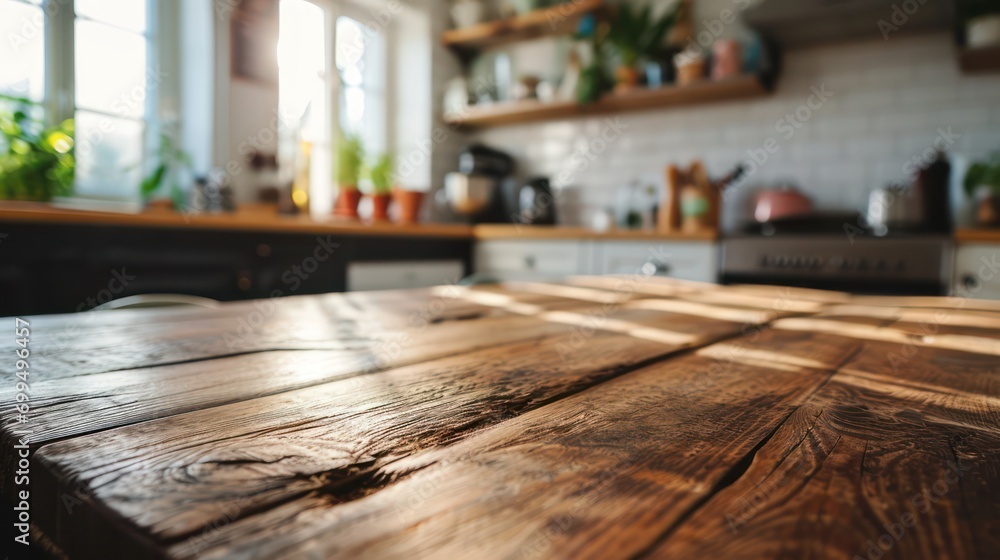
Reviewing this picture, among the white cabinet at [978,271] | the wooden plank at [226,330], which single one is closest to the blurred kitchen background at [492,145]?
the white cabinet at [978,271]

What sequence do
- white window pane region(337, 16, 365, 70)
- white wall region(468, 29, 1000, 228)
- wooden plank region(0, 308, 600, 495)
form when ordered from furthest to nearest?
white window pane region(337, 16, 365, 70) → white wall region(468, 29, 1000, 228) → wooden plank region(0, 308, 600, 495)

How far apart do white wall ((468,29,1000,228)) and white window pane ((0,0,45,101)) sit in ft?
8.83

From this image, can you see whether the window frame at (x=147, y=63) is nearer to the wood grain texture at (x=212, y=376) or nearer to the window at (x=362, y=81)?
the window at (x=362, y=81)

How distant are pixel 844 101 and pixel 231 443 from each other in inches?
126

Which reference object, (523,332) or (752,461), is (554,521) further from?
(523,332)

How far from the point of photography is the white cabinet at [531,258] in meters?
2.96

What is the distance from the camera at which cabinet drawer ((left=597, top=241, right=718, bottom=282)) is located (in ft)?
8.61

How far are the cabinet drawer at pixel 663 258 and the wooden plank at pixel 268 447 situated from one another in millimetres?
2191

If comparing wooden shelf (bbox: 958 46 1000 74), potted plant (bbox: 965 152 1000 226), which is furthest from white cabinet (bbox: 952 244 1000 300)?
wooden shelf (bbox: 958 46 1000 74)

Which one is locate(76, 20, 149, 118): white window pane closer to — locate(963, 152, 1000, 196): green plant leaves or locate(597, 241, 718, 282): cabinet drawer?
locate(597, 241, 718, 282): cabinet drawer

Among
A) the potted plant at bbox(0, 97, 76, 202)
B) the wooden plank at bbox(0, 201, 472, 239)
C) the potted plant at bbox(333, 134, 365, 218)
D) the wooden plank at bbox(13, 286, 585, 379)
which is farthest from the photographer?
the potted plant at bbox(333, 134, 365, 218)

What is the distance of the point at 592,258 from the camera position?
2.91 meters

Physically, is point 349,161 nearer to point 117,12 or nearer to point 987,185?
point 117,12

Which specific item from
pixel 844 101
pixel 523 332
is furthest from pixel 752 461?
→ pixel 844 101
